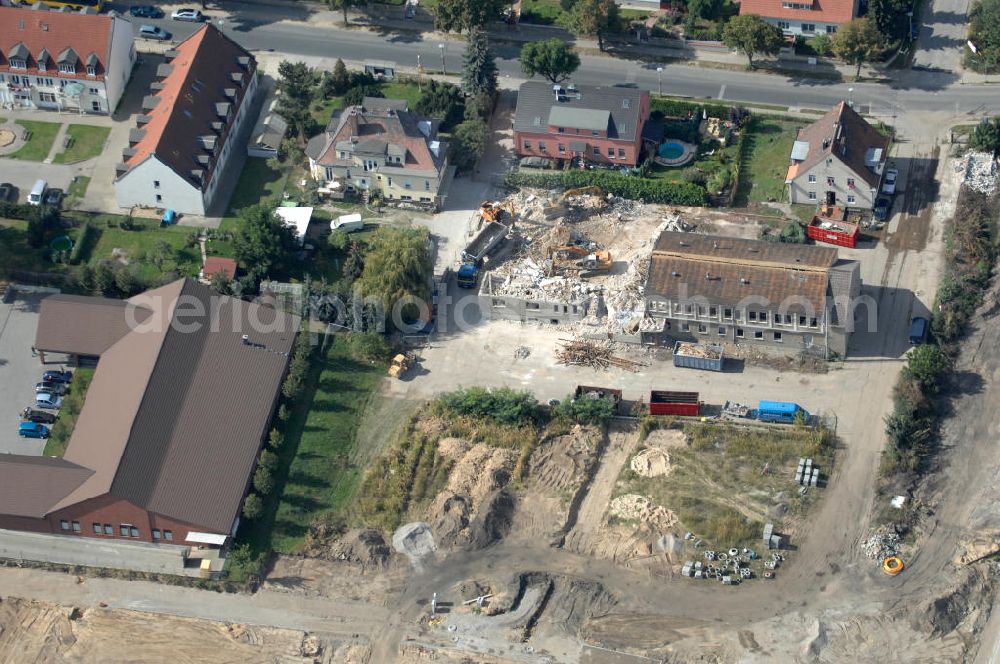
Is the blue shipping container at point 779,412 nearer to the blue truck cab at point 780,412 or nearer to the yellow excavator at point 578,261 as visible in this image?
the blue truck cab at point 780,412

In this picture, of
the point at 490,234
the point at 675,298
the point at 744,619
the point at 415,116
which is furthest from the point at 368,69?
the point at 744,619

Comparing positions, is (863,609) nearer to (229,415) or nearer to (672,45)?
(229,415)

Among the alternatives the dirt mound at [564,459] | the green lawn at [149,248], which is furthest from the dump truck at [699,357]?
the green lawn at [149,248]

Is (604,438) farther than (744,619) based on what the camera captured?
Yes

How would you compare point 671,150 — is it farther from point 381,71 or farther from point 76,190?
point 76,190

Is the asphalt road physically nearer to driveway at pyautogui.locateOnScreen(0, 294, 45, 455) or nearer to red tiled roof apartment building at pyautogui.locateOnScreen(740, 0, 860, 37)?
red tiled roof apartment building at pyautogui.locateOnScreen(740, 0, 860, 37)

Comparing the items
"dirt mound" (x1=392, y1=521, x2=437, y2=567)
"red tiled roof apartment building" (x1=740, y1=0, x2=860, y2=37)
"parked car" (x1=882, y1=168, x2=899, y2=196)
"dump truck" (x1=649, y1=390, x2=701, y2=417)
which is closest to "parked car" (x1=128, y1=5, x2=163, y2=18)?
"red tiled roof apartment building" (x1=740, y1=0, x2=860, y2=37)

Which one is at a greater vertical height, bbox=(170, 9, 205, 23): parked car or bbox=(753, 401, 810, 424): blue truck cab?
bbox=(170, 9, 205, 23): parked car
